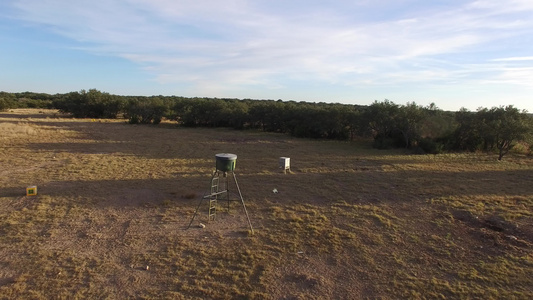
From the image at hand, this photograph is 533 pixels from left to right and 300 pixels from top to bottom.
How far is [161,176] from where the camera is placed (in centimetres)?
984

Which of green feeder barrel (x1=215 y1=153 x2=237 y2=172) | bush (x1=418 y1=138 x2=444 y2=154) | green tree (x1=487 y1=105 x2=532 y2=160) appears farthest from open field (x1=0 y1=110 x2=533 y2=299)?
bush (x1=418 y1=138 x2=444 y2=154)

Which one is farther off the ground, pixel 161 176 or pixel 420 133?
pixel 420 133

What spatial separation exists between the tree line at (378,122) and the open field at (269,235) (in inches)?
202

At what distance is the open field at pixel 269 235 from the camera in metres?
4.02

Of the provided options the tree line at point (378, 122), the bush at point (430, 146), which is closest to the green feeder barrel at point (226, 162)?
the tree line at point (378, 122)

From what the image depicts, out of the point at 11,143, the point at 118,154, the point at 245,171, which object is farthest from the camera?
the point at 11,143

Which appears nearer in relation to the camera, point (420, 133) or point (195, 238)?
point (195, 238)

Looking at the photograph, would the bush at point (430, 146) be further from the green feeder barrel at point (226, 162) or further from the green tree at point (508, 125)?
the green feeder barrel at point (226, 162)

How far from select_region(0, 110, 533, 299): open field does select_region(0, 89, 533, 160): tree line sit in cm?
512

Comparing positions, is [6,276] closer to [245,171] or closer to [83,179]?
[83,179]

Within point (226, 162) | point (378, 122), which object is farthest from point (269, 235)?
point (378, 122)

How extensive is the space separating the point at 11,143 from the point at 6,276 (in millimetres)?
14728

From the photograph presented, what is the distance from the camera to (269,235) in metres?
5.54

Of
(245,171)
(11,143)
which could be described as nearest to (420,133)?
(245,171)
